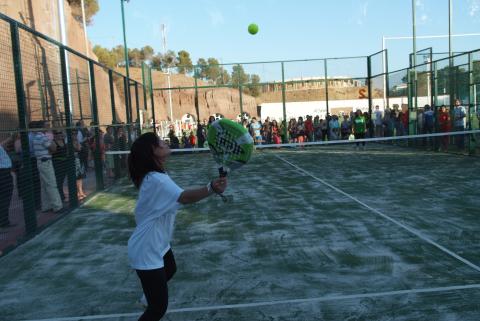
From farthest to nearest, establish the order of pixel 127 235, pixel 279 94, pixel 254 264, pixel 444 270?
pixel 279 94
pixel 127 235
pixel 254 264
pixel 444 270

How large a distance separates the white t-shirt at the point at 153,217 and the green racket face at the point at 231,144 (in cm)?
45

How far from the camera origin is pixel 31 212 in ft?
25.9

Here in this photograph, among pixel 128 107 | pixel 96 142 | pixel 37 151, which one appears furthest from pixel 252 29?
pixel 37 151

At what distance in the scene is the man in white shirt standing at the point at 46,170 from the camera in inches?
341

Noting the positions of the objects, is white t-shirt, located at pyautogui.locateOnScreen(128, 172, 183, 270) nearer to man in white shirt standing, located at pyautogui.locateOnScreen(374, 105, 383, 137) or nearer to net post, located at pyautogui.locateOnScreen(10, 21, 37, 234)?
net post, located at pyautogui.locateOnScreen(10, 21, 37, 234)

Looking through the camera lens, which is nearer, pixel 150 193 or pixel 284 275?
pixel 150 193

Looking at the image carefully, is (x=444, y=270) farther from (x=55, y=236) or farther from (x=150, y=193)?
(x=55, y=236)

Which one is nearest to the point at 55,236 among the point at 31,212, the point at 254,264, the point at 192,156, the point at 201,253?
the point at 31,212

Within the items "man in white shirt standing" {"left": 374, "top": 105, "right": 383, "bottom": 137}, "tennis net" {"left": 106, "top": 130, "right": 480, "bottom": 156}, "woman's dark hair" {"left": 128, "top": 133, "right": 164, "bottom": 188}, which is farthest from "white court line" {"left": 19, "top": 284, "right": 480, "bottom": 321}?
"man in white shirt standing" {"left": 374, "top": 105, "right": 383, "bottom": 137}

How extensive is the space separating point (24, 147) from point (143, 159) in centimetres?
509

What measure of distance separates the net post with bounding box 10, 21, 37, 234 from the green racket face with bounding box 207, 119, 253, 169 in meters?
5.07

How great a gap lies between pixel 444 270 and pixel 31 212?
6.02 m

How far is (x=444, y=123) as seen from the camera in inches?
715

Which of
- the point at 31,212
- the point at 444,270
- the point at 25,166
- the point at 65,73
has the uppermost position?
the point at 65,73
